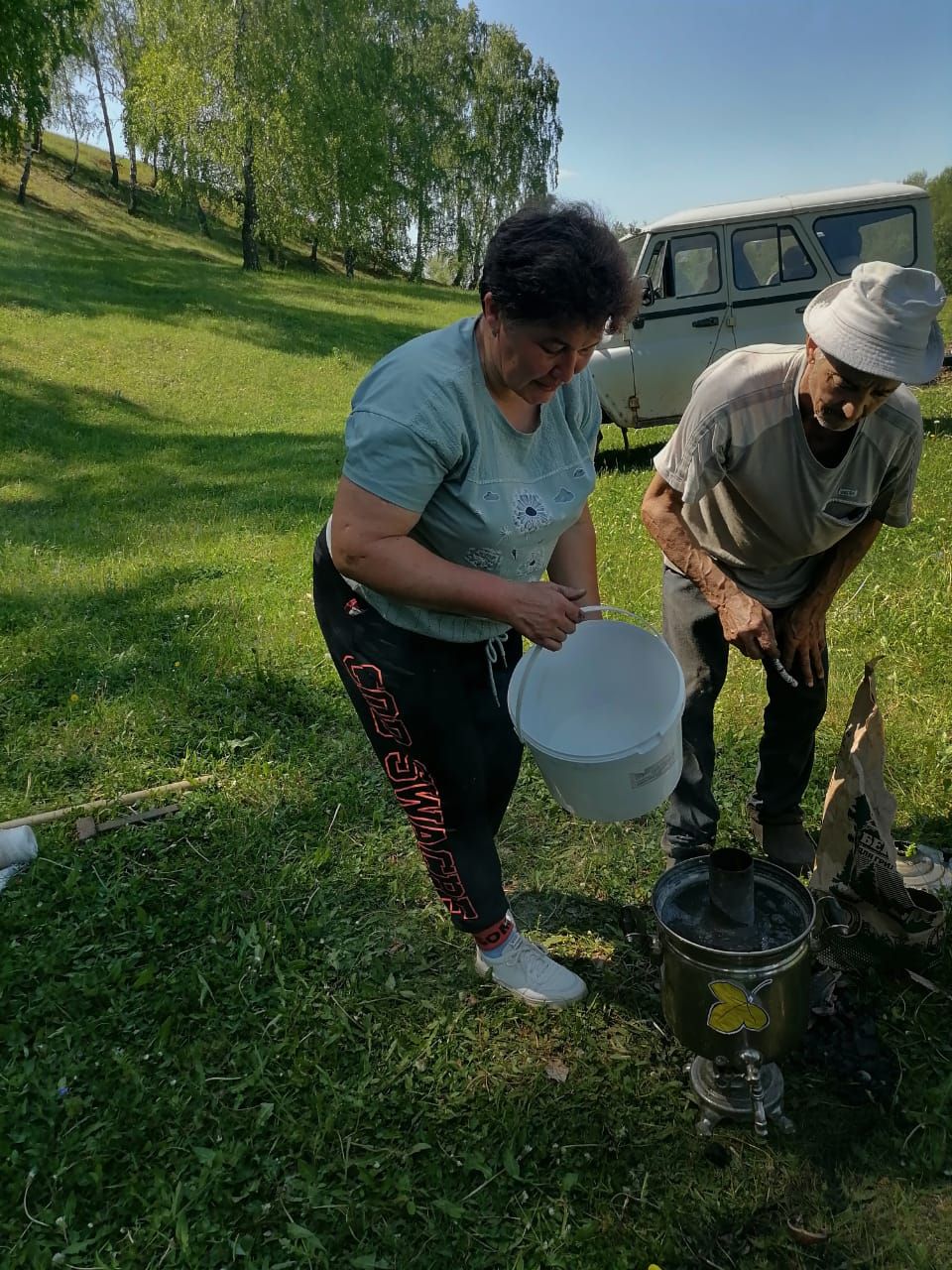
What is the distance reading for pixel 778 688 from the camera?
2.57 meters

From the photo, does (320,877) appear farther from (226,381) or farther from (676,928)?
(226,381)

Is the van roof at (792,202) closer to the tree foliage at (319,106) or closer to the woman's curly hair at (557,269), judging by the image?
the woman's curly hair at (557,269)

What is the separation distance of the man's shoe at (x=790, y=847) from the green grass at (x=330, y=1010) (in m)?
0.15

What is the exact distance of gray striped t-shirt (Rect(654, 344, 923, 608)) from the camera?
2105 mm

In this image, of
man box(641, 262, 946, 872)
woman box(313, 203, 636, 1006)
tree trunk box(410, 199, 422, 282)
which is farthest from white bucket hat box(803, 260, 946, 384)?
tree trunk box(410, 199, 422, 282)

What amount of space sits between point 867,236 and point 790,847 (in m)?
7.10

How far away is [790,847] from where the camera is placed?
2863 mm

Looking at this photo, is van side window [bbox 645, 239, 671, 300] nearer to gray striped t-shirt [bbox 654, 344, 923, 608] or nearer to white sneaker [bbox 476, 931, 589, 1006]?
gray striped t-shirt [bbox 654, 344, 923, 608]

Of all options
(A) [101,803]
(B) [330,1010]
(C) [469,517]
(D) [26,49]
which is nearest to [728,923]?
(C) [469,517]

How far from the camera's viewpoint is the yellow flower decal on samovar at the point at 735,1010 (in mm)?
1783

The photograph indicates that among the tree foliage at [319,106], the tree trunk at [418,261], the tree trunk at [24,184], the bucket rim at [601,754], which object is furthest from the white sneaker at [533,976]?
the tree trunk at [418,261]

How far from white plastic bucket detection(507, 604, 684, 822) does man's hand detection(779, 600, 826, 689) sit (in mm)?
603

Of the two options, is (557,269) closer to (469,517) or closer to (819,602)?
(469,517)

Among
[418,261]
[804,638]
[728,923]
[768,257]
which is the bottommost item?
[728,923]
